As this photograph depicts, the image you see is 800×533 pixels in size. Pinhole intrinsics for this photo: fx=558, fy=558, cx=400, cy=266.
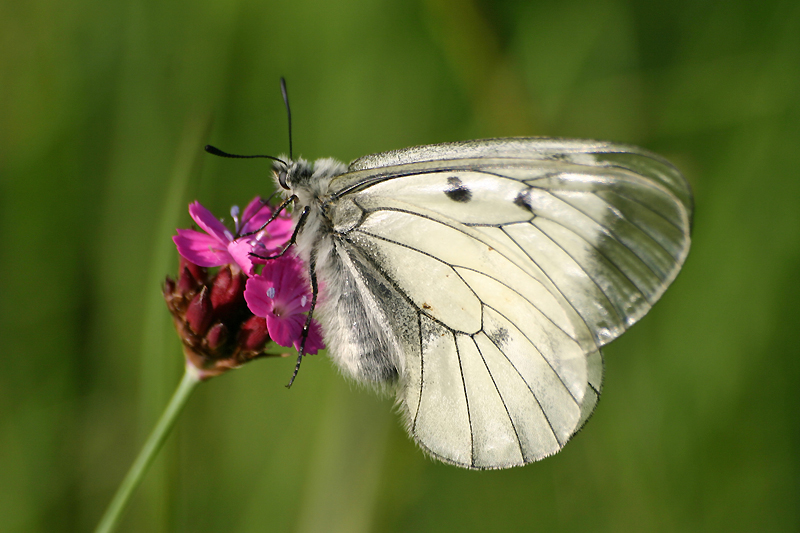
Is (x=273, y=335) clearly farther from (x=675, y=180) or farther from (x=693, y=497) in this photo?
(x=693, y=497)

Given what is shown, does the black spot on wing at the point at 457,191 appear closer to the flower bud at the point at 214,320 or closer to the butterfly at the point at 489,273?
the butterfly at the point at 489,273

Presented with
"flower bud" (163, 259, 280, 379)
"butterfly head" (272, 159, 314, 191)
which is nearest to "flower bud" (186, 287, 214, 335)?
"flower bud" (163, 259, 280, 379)

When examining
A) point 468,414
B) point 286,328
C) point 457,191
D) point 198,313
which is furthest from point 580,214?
point 198,313

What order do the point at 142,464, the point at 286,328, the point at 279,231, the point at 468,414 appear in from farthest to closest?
the point at 279,231 < the point at 468,414 < the point at 286,328 < the point at 142,464

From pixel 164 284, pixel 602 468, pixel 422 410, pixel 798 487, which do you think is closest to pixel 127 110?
pixel 164 284

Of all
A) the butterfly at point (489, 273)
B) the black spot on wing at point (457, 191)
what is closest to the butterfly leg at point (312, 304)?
the butterfly at point (489, 273)

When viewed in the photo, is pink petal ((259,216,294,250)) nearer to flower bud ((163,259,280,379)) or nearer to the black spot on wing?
flower bud ((163,259,280,379))

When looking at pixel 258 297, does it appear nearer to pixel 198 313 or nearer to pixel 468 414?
pixel 198 313
